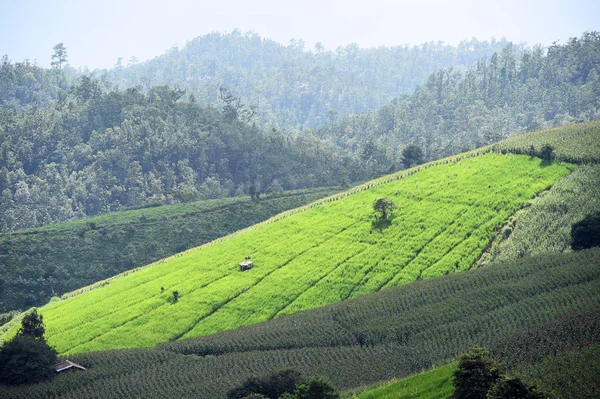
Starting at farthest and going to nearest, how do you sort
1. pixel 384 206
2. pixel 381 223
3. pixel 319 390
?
pixel 384 206 < pixel 381 223 < pixel 319 390

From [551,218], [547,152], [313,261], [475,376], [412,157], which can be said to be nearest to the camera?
[475,376]

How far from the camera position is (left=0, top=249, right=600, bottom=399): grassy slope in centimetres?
5247

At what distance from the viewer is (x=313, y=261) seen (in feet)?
273

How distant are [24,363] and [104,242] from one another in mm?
69255

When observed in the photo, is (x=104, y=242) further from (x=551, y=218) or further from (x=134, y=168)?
(x=551, y=218)

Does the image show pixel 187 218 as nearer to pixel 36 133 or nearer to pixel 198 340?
pixel 198 340

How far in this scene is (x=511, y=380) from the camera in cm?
3494

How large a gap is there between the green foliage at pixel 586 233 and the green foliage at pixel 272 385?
35.5 m

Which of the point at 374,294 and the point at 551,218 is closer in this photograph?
the point at 374,294

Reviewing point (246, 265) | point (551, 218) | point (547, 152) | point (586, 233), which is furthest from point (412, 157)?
point (586, 233)

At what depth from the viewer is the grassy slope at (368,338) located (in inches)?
2066

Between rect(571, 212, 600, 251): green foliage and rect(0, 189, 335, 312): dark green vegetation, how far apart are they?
70.1 meters

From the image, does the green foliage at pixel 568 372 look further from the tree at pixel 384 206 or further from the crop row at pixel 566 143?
the crop row at pixel 566 143

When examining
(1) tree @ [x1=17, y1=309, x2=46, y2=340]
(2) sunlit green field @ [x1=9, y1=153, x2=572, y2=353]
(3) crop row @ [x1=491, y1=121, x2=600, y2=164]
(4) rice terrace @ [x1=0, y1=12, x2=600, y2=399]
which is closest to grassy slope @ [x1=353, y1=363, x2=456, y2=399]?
(4) rice terrace @ [x1=0, y1=12, x2=600, y2=399]
